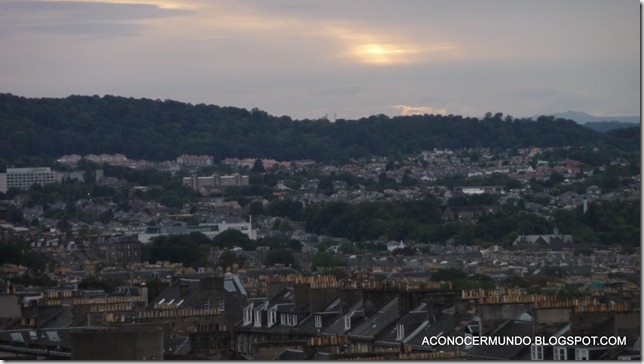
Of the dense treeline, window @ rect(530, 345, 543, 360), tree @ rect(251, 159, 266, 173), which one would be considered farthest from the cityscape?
the dense treeline

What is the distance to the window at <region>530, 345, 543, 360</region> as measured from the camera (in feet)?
62.2

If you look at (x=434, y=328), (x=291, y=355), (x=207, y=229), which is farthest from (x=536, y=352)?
(x=207, y=229)

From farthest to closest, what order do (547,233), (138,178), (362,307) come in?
(138,178) → (547,233) → (362,307)

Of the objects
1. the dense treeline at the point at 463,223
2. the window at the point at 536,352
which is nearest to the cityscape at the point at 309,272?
the window at the point at 536,352

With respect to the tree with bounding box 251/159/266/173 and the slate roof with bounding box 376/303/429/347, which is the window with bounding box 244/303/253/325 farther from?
the tree with bounding box 251/159/266/173

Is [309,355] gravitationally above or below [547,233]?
above

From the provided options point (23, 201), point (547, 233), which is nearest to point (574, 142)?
point (23, 201)

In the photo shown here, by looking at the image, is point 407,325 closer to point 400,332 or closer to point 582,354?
point 400,332

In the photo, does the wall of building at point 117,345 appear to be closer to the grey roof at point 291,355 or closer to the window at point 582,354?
the grey roof at point 291,355

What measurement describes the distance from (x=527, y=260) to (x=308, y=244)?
3099 centimetres

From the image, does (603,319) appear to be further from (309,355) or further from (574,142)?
(574,142)

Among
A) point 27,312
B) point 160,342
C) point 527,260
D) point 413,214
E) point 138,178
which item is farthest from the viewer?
point 138,178

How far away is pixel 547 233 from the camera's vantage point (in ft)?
348

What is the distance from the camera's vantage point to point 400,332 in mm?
22469
